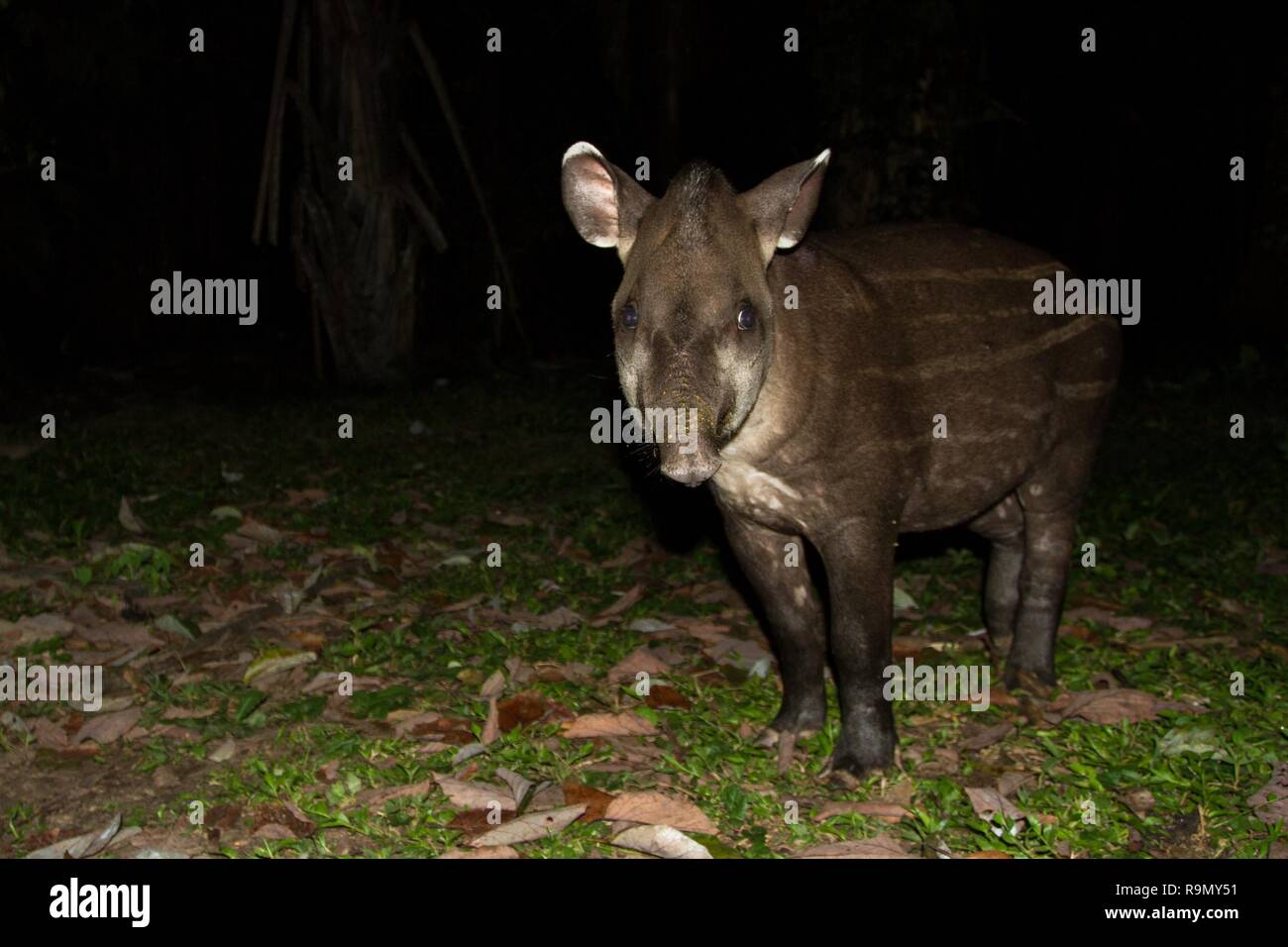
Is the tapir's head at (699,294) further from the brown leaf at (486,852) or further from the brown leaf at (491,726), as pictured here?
the brown leaf at (491,726)

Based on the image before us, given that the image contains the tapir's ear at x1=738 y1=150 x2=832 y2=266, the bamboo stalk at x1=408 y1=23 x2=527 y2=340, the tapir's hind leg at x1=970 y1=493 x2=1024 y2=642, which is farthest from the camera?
the bamboo stalk at x1=408 y1=23 x2=527 y2=340

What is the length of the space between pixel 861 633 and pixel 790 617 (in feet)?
1.29

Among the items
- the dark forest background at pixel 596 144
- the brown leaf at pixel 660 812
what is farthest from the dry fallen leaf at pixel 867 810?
the dark forest background at pixel 596 144

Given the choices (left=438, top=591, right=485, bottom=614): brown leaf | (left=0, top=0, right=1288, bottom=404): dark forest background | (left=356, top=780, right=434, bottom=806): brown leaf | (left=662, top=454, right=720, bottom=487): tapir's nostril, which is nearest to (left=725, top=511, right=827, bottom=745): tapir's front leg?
(left=662, top=454, right=720, bottom=487): tapir's nostril

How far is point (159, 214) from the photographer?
14.4 metres

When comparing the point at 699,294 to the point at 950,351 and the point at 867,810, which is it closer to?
the point at 950,351

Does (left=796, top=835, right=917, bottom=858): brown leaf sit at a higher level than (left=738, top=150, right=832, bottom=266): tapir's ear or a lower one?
lower

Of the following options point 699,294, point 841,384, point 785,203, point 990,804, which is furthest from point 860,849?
point 785,203

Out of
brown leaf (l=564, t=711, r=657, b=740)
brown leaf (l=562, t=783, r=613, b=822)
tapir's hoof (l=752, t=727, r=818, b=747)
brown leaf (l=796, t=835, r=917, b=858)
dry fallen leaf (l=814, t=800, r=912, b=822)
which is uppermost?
brown leaf (l=564, t=711, r=657, b=740)

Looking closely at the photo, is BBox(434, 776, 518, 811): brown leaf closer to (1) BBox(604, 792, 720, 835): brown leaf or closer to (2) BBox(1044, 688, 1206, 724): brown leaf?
(1) BBox(604, 792, 720, 835): brown leaf

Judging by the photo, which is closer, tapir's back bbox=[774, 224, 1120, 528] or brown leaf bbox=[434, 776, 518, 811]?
brown leaf bbox=[434, 776, 518, 811]

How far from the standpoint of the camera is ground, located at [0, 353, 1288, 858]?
4434mm

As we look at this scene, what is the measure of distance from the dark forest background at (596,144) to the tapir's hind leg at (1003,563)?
13.6ft

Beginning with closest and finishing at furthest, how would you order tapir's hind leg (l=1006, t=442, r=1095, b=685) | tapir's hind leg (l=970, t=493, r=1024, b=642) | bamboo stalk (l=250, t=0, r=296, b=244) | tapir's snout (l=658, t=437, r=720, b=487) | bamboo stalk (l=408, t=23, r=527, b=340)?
tapir's snout (l=658, t=437, r=720, b=487) < tapir's hind leg (l=1006, t=442, r=1095, b=685) < tapir's hind leg (l=970, t=493, r=1024, b=642) < bamboo stalk (l=250, t=0, r=296, b=244) < bamboo stalk (l=408, t=23, r=527, b=340)
